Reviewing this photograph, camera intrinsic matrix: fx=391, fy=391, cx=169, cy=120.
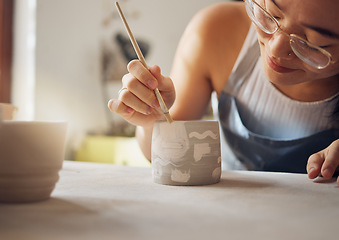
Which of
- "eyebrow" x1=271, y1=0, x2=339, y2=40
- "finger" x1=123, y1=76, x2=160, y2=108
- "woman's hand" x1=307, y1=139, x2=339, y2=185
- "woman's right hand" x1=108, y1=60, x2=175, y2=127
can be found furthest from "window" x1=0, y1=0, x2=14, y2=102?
"woman's hand" x1=307, y1=139, x2=339, y2=185

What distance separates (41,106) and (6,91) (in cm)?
33

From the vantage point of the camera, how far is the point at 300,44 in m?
0.85

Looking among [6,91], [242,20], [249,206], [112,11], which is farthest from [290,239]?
[6,91]

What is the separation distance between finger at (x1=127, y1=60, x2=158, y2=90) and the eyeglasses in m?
0.30

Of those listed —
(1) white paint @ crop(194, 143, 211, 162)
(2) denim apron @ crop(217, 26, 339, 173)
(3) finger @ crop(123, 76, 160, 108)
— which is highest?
(3) finger @ crop(123, 76, 160, 108)

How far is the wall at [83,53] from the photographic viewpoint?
3.10 meters

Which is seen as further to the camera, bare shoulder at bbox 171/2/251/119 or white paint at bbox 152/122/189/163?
bare shoulder at bbox 171/2/251/119

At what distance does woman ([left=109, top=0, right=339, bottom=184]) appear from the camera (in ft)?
2.71

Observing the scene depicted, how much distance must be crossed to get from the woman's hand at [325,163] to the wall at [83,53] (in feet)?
7.61

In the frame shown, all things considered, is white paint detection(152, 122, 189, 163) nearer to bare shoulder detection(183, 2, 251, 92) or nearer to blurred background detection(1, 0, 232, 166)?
bare shoulder detection(183, 2, 251, 92)

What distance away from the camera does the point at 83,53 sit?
131 inches

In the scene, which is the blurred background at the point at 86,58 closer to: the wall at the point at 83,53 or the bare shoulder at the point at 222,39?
the wall at the point at 83,53

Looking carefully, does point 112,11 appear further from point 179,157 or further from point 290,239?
point 290,239

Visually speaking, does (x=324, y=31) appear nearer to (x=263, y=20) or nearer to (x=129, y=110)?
(x=263, y=20)
